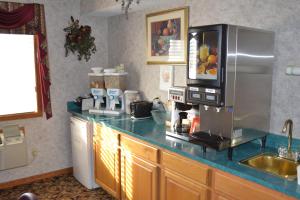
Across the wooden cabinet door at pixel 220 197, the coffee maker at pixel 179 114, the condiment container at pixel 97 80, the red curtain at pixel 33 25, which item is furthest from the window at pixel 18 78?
the wooden cabinet door at pixel 220 197

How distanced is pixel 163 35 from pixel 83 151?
5.44 feet

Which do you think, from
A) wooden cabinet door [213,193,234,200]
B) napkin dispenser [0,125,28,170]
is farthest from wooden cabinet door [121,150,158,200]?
napkin dispenser [0,125,28,170]

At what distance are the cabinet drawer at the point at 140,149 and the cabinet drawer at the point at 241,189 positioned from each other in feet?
2.12

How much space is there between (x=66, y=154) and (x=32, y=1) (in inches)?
80.2

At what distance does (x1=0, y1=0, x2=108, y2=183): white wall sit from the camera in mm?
3654

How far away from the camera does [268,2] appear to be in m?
2.15

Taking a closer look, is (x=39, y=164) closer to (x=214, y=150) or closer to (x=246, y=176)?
(x=214, y=150)

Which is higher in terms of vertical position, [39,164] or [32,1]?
[32,1]

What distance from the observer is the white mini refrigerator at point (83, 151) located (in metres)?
3.32

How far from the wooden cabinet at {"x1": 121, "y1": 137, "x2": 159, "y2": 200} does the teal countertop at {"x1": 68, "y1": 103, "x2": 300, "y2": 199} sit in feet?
0.36

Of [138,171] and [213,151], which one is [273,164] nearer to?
[213,151]

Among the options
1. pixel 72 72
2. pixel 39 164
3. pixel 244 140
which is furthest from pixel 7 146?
pixel 244 140

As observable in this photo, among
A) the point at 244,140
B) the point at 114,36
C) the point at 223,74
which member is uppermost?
the point at 114,36

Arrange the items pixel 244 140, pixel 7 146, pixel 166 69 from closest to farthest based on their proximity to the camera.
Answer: pixel 244 140
pixel 166 69
pixel 7 146
